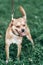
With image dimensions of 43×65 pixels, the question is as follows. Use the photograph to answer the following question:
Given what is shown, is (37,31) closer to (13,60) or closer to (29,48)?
(29,48)

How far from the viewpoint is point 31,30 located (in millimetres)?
9344

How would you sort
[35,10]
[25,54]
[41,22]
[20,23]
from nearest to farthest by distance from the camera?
[20,23]
[25,54]
[41,22]
[35,10]

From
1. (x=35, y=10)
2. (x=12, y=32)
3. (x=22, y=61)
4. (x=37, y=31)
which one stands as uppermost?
(x=35, y=10)

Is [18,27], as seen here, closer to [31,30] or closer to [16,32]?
[16,32]

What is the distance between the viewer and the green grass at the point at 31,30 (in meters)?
7.95

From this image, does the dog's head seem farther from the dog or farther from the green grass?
the green grass

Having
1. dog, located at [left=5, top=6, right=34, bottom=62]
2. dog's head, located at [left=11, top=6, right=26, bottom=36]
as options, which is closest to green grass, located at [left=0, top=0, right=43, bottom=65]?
dog, located at [left=5, top=6, right=34, bottom=62]

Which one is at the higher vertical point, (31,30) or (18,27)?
(31,30)

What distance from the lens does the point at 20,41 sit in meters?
7.98

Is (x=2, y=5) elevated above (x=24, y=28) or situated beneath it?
elevated above

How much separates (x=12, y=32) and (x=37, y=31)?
1551mm

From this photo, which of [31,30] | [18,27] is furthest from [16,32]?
[31,30]

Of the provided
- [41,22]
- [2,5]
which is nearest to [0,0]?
[2,5]

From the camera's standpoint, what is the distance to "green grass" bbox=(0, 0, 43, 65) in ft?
26.1
